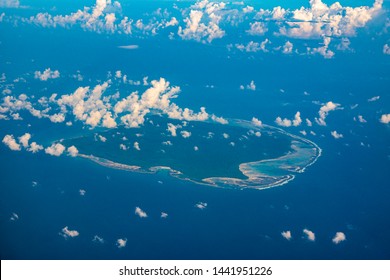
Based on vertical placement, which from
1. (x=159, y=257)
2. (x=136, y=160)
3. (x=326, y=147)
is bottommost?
(x=159, y=257)

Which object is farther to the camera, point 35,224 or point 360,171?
point 360,171

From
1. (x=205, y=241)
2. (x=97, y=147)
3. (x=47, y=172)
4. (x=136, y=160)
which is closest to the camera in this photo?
(x=205, y=241)

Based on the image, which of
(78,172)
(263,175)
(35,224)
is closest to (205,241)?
(35,224)

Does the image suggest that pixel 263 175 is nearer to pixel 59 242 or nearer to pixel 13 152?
pixel 59 242

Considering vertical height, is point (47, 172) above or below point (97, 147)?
below

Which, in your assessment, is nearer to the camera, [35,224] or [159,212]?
[35,224]

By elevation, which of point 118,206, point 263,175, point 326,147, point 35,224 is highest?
point 326,147
